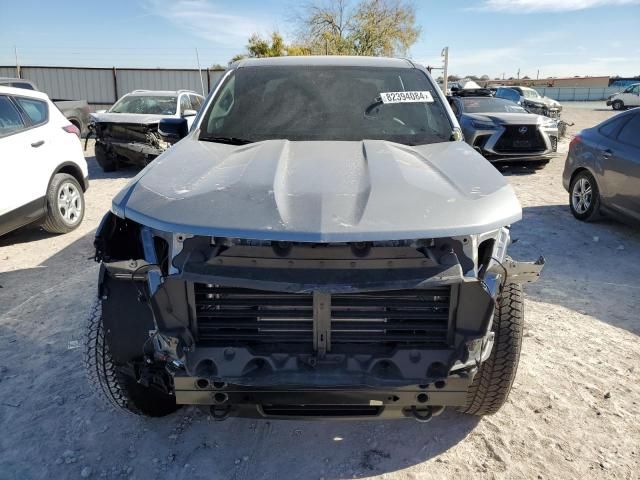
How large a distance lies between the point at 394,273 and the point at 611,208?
5338mm

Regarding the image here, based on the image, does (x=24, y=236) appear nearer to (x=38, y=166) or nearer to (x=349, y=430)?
(x=38, y=166)

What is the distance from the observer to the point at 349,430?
2.69 meters

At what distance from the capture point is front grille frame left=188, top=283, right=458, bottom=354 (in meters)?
2.04

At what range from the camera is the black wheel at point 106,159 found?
988 cm

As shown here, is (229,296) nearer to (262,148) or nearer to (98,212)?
(262,148)

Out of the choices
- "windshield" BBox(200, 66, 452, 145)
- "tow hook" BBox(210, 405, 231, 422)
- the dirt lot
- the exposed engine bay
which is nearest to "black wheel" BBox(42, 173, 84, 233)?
the dirt lot

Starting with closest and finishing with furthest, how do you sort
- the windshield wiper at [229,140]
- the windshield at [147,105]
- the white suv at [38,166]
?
the windshield wiper at [229,140]
the white suv at [38,166]
the windshield at [147,105]

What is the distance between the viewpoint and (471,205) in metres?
2.03

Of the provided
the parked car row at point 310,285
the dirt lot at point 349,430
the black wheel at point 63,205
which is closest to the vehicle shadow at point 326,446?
the dirt lot at point 349,430

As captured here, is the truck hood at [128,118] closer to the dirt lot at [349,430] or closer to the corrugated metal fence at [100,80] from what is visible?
the dirt lot at [349,430]

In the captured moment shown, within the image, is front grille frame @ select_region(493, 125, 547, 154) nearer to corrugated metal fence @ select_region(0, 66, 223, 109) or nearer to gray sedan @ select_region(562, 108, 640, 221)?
gray sedan @ select_region(562, 108, 640, 221)

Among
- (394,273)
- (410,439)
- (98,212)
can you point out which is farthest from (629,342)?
(98,212)

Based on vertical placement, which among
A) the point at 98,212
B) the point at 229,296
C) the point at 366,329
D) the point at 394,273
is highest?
the point at 394,273

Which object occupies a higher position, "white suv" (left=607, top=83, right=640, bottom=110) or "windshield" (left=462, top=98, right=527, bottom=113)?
"windshield" (left=462, top=98, right=527, bottom=113)
